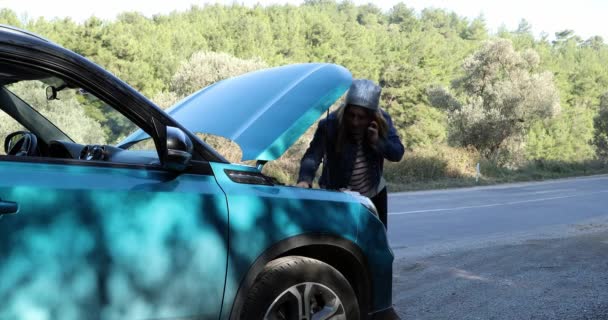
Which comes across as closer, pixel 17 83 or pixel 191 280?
pixel 191 280

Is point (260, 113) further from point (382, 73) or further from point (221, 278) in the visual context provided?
point (382, 73)

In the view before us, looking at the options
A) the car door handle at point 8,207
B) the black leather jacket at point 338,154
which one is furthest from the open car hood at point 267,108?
the car door handle at point 8,207

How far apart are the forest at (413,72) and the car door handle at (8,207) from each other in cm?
73

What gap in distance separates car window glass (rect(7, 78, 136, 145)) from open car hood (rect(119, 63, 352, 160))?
113mm

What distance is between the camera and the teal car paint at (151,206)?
2.25 m

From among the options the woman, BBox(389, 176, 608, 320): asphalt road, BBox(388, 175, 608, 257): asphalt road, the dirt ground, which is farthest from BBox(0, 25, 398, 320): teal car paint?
BBox(388, 175, 608, 257): asphalt road

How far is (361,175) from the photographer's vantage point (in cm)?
419

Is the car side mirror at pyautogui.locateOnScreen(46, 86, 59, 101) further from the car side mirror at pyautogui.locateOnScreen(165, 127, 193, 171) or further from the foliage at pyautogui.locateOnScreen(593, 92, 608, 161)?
the foliage at pyautogui.locateOnScreen(593, 92, 608, 161)

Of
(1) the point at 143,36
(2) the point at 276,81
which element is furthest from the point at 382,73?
(2) the point at 276,81

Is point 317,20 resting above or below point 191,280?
above

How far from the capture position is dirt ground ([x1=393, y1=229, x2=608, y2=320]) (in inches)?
192

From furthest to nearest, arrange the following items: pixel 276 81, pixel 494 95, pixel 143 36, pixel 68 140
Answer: pixel 143 36 → pixel 494 95 → pixel 276 81 → pixel 68 140

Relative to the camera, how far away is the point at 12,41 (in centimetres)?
237

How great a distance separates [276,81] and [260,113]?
34 centimetres
